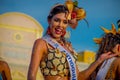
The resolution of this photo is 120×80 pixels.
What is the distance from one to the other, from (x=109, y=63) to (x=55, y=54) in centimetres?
68

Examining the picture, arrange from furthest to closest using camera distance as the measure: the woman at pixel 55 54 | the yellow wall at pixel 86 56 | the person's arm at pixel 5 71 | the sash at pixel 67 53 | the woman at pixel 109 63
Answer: the yellow wall at pixel 86 56 → the person's arm at pixel 5 71 → the woman at pixel 109 63 → the sash at pixel 67 53 → the woman at pixel 55 54

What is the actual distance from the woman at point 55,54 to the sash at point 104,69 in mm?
304

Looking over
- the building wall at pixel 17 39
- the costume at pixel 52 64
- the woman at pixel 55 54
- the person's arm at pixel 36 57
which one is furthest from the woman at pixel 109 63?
the building wall at pixel 17 39

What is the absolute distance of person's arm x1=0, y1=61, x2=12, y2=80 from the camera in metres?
3.11

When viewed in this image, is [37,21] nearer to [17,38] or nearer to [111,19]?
[17,38]

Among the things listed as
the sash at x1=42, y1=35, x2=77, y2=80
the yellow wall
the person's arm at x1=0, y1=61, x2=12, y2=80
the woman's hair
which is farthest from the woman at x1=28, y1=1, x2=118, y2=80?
the yellow wall

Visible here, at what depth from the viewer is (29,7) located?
3441mm

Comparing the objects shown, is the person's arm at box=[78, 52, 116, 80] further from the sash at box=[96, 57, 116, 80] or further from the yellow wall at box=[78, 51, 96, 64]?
the yellow wall at box=[78, 51, 96, 64]

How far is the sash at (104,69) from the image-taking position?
2.69 metres

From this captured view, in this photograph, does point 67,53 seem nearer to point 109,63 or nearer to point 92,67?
point 92,67

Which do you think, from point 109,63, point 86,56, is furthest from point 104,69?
point 86,56

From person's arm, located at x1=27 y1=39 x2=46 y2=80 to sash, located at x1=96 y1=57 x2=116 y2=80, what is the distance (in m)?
0.71

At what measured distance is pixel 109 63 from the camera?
2711mm

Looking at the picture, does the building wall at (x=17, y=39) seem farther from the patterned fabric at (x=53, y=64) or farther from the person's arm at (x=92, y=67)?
the patterned fabric at (x=53, y=64)
